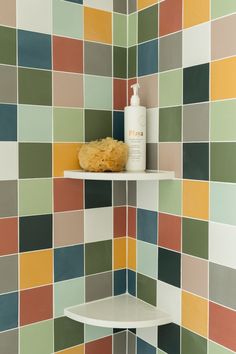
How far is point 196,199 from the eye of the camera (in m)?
1.09

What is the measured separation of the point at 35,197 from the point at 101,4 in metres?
0.61

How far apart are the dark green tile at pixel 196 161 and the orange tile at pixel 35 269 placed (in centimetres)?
45

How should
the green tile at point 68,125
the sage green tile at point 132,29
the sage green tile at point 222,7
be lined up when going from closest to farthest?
1. the sage green tile at point 222,7
2. the green tile at point 68,125
3. the sage green tile at point 132,29

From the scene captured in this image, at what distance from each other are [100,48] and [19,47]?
0.85 ft

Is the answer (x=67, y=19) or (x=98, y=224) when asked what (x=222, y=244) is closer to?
(x=98, y=224)

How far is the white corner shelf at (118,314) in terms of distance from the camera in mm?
1134

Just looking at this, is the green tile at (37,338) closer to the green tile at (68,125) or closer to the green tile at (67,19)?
the green tile at (68,125)

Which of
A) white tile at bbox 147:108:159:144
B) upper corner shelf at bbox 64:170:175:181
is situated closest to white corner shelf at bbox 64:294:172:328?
upper corner shelf at bbox 64:170:175:181

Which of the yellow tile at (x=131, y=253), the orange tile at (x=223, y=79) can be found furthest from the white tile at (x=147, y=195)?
the orange tile at (x=223, y=79)

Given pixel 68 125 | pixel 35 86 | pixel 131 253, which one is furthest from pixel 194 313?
pixel 35 86

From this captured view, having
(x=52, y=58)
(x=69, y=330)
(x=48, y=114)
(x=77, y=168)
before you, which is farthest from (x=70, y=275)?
(x=52, y=58)

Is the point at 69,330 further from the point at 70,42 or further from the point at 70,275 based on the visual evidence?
the point at 70,42

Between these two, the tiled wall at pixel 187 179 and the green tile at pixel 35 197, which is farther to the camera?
the green tile at pixel 35 197

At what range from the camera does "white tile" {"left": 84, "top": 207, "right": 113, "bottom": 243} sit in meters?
1.25
